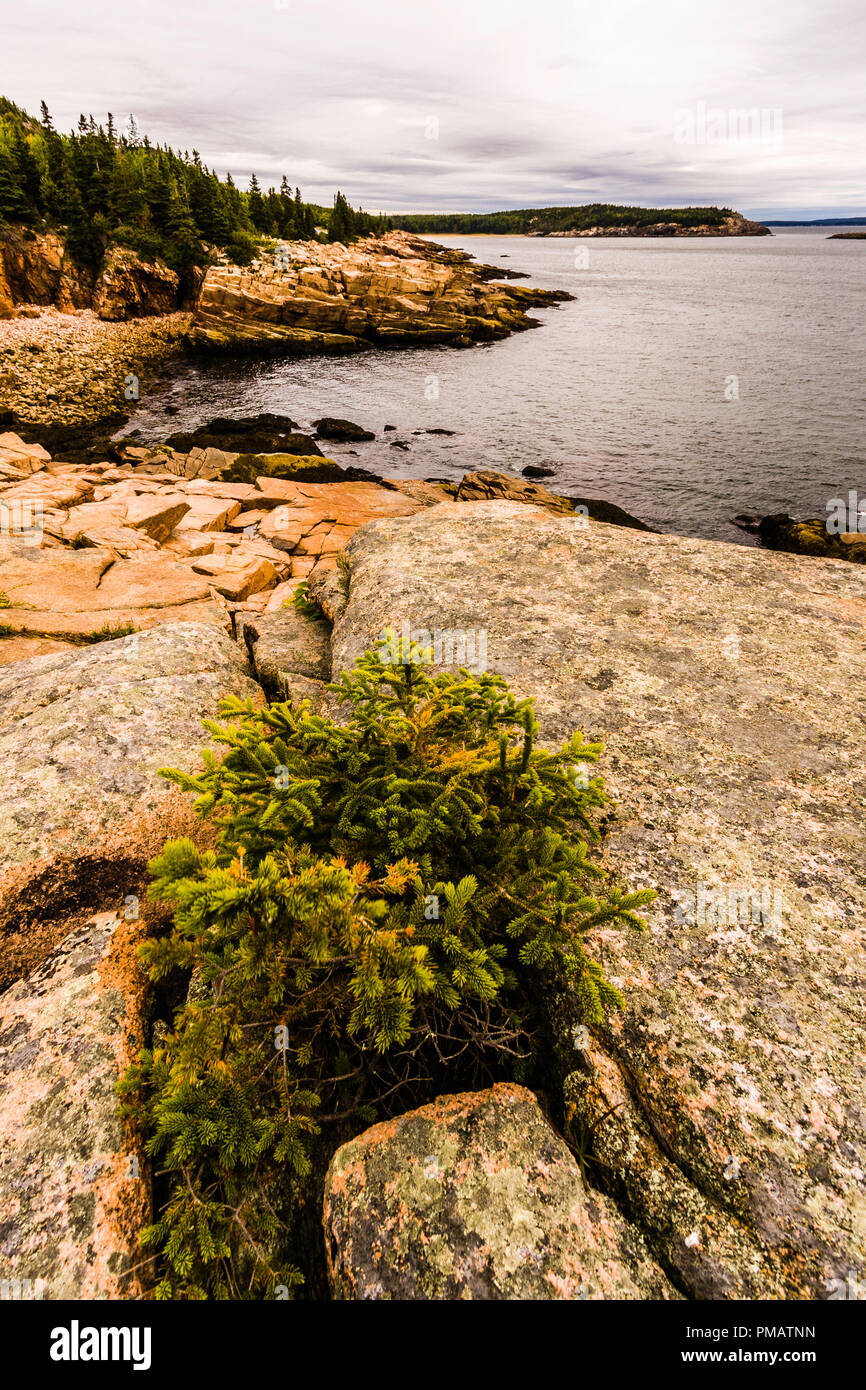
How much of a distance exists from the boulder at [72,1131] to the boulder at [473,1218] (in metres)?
0.85

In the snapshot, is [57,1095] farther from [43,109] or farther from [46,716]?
[43,109]

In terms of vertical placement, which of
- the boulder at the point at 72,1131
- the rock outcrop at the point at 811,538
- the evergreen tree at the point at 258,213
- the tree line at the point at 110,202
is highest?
the evergreen tree at the point at 258,213

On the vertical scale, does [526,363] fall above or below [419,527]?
above

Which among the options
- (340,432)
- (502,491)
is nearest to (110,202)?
(340,432)

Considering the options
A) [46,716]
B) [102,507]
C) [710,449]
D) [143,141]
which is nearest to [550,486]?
[710,449]

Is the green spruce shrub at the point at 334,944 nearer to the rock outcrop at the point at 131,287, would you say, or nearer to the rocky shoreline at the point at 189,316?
the rocky shoreline at the point at 189,316

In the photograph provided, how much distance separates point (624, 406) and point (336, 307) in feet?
119

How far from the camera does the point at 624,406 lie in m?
38.1

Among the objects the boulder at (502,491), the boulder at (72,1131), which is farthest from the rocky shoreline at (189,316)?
the boulder at (72,1131)

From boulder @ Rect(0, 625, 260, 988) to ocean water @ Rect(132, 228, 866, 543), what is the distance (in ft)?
68.7

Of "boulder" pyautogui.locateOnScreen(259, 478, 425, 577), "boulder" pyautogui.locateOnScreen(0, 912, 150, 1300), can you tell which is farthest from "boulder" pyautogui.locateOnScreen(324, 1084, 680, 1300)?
"boulder" pyautogui.locateOnScreen(259, 478, 425, 577)

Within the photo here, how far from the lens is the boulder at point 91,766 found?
12.6 feet

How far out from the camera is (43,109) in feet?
292
